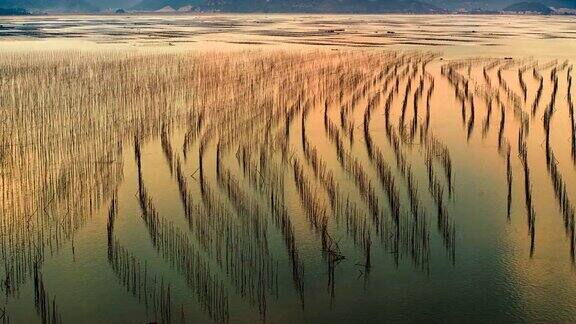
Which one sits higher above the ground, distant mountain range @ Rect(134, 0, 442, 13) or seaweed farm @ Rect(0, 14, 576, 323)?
distant mountain range @ Rect(134, 0, 442, 13)

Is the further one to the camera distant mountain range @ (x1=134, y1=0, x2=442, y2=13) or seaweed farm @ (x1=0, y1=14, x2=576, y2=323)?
distant mountain range @ (x1=134, y1=0, x2=442, y2=13)

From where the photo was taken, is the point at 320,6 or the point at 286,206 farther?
the point at 320,6

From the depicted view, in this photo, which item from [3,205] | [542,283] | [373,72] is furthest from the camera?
[373,72]

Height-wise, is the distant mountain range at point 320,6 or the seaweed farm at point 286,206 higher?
the distant mountain range at point 320,6

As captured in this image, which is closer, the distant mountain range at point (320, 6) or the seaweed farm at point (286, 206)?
the seaweed farm at point (286, 206)

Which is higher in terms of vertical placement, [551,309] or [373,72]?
[373,72]

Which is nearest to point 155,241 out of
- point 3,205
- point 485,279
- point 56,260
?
point 56,260

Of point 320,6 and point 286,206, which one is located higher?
point 320,6

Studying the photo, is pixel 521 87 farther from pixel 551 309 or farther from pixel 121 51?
pixel 121 51
